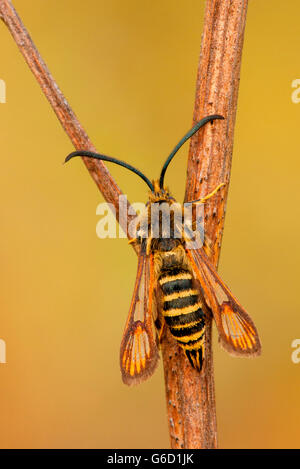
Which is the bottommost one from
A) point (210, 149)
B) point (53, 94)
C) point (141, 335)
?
point (141, 335)

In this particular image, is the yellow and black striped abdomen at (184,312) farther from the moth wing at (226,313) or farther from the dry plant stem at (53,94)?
the dry plant stem at (53,94)

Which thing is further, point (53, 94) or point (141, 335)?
point (141, 335)

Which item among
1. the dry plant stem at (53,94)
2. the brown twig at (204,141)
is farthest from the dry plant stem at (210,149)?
the dry plant stem at (53,94)

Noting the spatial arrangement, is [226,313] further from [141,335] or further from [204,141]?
[204,141]

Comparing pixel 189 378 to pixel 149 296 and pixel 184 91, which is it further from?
pixel 184 91

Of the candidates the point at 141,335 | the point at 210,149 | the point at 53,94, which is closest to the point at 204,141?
the point at 210,149

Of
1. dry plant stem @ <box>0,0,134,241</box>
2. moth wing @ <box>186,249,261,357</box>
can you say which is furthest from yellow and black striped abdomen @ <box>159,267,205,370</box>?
dry plant stem @ <box>0,0,134,241</box>
